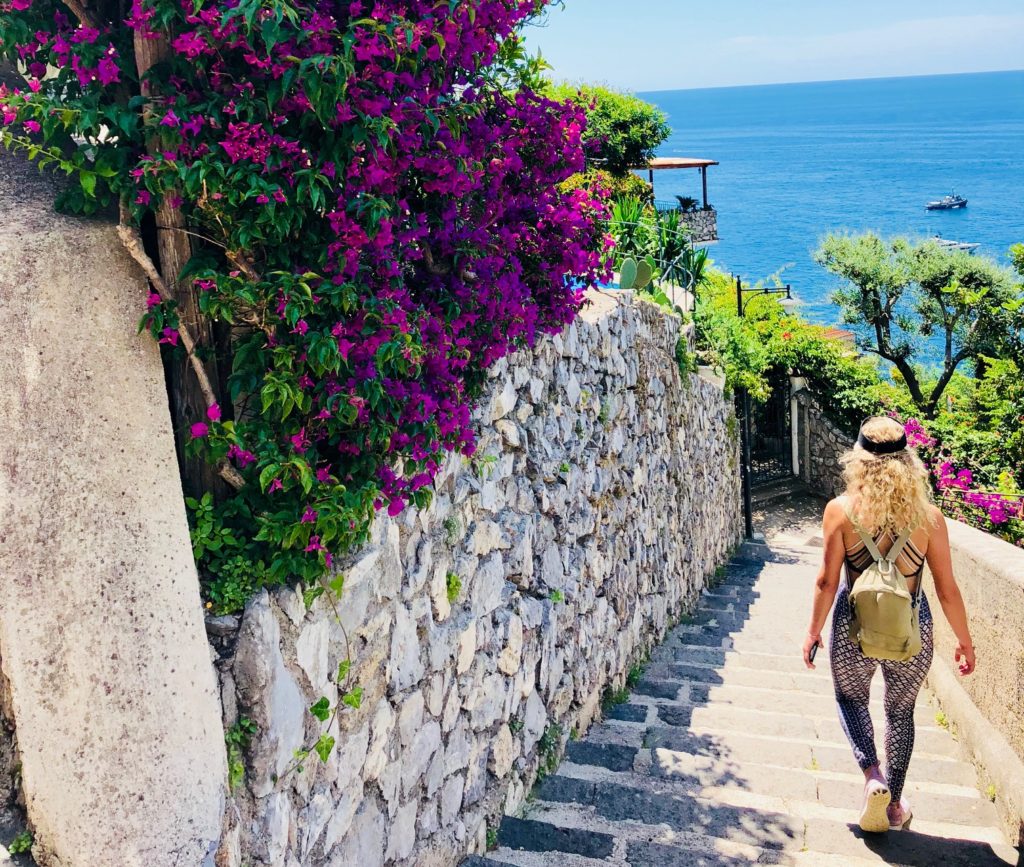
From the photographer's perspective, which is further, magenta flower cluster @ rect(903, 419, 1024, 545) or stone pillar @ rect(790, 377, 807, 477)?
stone pillar @ rect(790, 377, 807, 477)

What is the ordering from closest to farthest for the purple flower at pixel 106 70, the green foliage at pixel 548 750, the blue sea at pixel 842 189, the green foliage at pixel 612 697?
the purple flower at pixel 106 70 < the green foliage at pixel 548 750 < the green foliage at pixel 612 697 < the blue sea at pixel 842 189

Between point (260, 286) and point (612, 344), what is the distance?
11.4 feet

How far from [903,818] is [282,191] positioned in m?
3.15

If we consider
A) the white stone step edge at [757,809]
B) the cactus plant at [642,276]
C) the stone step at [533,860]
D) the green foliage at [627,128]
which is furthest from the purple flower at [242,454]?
the green foliage at [627,128]

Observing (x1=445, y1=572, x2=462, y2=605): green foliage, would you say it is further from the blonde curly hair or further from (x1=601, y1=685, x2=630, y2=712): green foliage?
(x1=601, y1=685, x2=630, y2=712): green foliage

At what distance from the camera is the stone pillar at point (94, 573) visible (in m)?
1.77

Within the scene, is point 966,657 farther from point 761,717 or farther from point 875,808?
point 761,717

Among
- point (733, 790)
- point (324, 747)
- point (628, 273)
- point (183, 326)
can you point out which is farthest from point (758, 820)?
point (628, 273)

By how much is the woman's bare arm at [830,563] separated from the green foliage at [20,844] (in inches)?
104

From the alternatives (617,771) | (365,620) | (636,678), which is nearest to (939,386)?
(636,678)

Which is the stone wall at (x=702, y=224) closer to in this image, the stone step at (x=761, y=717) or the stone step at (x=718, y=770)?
the stone step at (x=761, y=717)

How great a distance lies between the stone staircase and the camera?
3.25 metres

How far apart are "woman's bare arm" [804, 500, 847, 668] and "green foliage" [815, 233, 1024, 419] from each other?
19.5 meters

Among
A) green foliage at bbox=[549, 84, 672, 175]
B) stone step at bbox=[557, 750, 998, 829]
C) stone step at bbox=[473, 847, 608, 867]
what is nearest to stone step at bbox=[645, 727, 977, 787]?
A: stone step at bbox=[557, 750, 998, 829]
